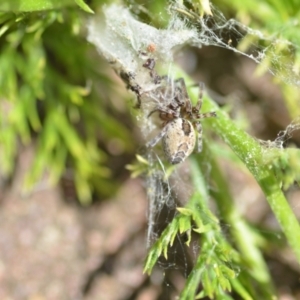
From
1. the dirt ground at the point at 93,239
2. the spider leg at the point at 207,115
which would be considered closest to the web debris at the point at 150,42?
the spider leg at the point at 207,115

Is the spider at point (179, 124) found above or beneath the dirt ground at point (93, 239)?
above

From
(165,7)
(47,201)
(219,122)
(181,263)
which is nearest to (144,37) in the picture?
(165,7)

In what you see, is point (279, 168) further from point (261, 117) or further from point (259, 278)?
point (261, 117)

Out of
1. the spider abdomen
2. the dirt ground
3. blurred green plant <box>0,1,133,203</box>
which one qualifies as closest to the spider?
the spider abdomen

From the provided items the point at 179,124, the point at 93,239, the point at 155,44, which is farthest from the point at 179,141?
the point at 93,239

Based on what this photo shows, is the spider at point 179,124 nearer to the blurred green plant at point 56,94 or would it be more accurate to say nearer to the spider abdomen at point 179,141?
the spider abdomen at point 179,141

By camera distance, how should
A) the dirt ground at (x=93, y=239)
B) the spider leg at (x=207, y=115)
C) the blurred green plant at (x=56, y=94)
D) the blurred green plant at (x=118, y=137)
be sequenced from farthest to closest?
1. the dirt ground at (x=93, y=239)
2. the blurred green plant at (x=56, y=94)
3. the spider leg at (x=207, y=115)
4. the blurred green plant at (x=118, y=137)

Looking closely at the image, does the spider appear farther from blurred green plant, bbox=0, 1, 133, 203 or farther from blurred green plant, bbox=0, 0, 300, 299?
blurred green plant, bbox=0, 1, 133, 203

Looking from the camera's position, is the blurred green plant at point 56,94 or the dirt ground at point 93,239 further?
the dirt ground at point 93,239
